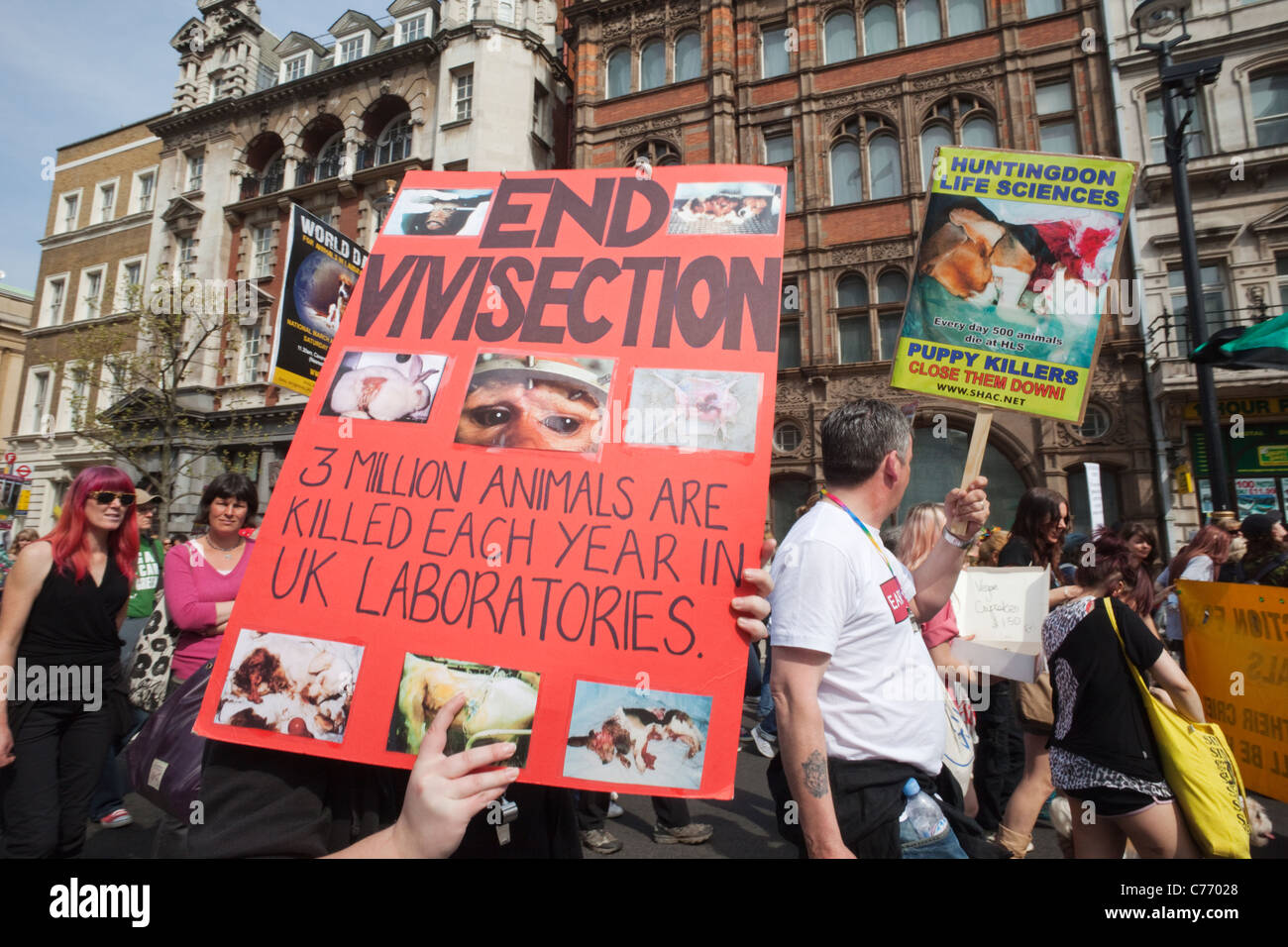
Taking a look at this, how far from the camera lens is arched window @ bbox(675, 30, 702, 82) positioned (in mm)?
19234

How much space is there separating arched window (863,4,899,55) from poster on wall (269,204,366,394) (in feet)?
55.0

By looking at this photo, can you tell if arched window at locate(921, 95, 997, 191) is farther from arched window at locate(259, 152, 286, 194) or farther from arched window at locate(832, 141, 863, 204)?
arched window at locate(259, 152, 286, 194)

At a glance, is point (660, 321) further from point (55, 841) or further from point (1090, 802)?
point (55, 841)

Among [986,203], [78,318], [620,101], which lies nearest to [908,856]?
[986,203]

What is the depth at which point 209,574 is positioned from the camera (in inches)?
122

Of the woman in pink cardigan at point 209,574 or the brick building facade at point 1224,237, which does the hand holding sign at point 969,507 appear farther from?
the brick building facade at point 1224,237

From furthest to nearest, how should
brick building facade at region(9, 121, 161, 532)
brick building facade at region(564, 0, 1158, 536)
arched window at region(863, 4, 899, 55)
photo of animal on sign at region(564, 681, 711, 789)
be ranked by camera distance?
brick building facade at region(9, 121, 161, 532) < arched window at region(863, 4, 899, 55) < brick building facade at region(564, 0, 1158, 536) < photo of animal on sign at region(564, 681, 711, 789)

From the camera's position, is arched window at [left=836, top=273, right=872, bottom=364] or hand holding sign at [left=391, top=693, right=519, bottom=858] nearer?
hand holding sign at [left=391, top=693, right=519, bottom=858]

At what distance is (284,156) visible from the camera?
23.7 metres

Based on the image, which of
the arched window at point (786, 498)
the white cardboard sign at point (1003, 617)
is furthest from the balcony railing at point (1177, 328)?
the white cardboard sign at point (1003, 617)

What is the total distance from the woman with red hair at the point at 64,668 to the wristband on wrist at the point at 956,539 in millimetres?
3514

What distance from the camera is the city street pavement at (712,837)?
13.8 ft

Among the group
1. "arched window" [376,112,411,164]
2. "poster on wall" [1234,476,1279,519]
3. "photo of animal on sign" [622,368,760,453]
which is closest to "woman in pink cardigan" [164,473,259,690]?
"photo of animal on sign" [622,368,760,453]

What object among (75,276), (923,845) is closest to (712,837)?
(923,845)
